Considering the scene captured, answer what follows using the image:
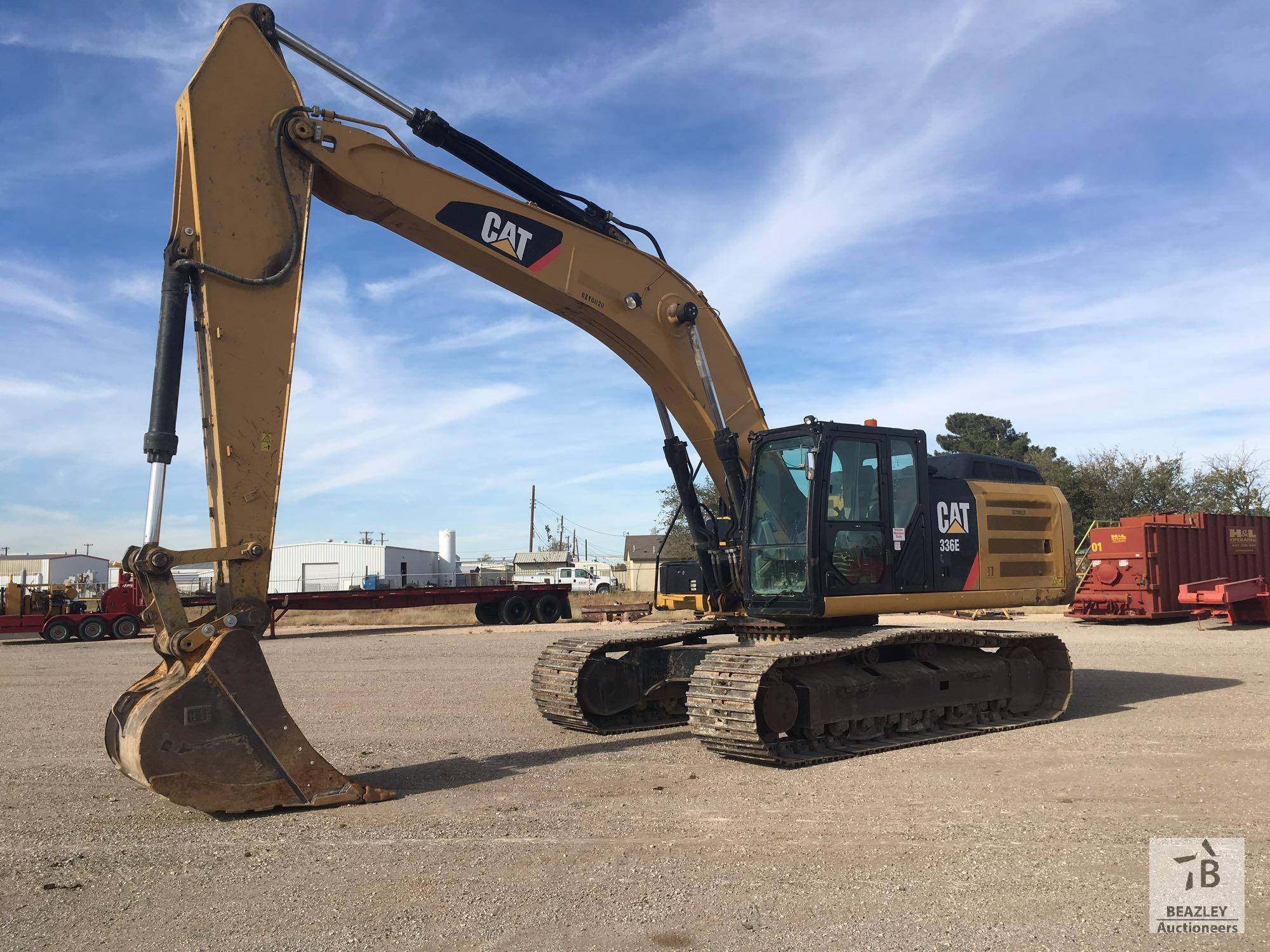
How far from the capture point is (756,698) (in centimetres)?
775

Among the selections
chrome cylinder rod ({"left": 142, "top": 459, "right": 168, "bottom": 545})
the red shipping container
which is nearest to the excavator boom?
chrome cylinder rod ({"left": 142, "top": 459, "right": 168, "bottom": 545})

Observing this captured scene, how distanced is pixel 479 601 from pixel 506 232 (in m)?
21.9

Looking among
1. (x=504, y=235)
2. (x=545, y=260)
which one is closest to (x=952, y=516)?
(x=545, y=260)

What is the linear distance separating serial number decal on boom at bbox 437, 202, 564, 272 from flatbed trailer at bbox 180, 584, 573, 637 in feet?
67.8

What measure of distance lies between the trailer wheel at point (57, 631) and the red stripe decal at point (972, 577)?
78.7ft

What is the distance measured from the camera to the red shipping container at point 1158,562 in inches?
899

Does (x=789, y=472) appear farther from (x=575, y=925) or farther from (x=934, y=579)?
(x=575, y=925)

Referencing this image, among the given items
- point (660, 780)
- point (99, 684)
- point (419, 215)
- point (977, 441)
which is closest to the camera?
point (660, 780)

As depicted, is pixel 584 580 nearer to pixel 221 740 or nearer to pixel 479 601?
pixel 479 601

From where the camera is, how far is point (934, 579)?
946 cm

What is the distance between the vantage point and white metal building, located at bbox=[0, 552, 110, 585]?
7650cm

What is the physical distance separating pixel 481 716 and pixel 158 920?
20.2ft

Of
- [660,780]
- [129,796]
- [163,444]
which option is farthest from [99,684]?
[660,780]

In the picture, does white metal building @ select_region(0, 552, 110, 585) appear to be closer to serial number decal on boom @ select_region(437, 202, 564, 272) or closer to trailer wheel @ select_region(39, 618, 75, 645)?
trailer wheel @ select_region(39, 618, 75, 645)
